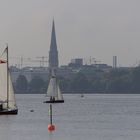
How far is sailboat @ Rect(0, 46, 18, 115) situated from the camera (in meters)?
113

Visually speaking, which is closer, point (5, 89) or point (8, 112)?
point (8, 112)

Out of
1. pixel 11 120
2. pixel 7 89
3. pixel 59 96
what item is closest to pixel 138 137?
pixel 11 120

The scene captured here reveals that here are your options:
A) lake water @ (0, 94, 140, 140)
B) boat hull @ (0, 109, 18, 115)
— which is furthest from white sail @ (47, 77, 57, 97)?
boat hull @ (0, 109, 18, 115)

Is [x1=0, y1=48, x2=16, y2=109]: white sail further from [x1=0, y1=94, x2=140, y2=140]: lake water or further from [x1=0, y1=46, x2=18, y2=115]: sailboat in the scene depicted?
[x1=0, y1=94, x2=140, y2=140]: lake water

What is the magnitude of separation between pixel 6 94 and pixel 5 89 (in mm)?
895

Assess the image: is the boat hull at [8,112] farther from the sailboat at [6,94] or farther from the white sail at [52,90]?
the white sail at [52,90]

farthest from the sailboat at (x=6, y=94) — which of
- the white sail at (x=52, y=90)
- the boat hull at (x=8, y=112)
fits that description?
the white sail at (x=52, y=90)

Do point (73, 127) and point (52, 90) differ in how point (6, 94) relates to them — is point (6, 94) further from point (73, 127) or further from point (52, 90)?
point (52, 90)

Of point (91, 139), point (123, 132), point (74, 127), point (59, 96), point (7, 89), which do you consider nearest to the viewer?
point (91, 139)

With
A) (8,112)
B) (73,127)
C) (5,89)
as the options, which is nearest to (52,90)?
(5,89)

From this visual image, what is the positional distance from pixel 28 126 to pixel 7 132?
797 centimetres

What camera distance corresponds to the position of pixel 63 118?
11494 centimetres

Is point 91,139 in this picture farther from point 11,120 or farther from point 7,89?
point 7,89

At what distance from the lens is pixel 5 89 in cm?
11400
